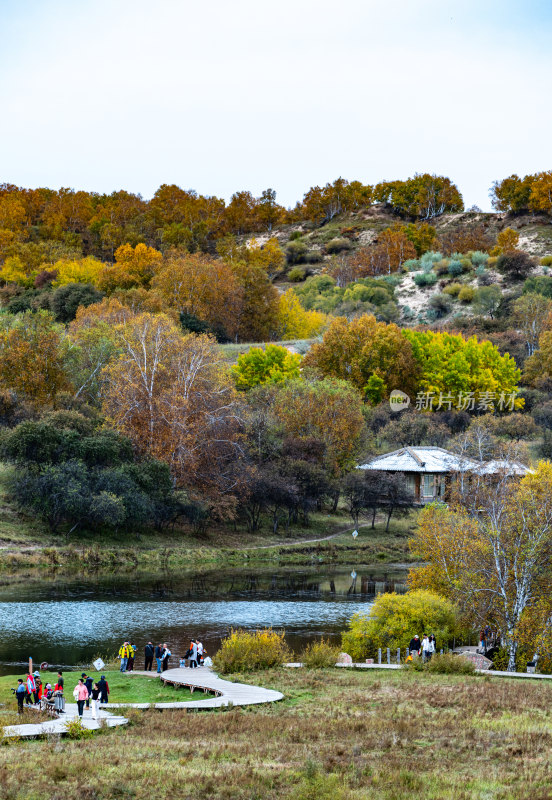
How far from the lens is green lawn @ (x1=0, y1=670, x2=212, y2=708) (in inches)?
977

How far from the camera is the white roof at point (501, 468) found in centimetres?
6262

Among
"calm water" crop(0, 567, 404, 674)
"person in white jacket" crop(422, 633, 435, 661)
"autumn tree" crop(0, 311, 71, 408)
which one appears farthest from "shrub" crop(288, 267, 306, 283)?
"person in white jacket" crop(422, 633, 435, 661)

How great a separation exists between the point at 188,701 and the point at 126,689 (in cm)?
311

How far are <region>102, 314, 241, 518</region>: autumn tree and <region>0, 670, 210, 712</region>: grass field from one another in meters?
34.4

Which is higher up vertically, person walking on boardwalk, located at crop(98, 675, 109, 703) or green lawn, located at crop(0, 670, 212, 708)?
person walking on boardwalk, located at crop(98, 675, 109, 703)

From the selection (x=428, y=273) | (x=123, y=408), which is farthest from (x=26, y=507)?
(x=428, y=273)

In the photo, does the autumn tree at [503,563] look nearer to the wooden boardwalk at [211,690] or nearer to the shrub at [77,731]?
the wooden boardwalk at [211,690]

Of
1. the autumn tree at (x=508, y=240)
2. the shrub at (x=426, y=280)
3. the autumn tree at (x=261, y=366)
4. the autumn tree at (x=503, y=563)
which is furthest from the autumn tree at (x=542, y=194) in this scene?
the autumn tree at (x=503, y=563)

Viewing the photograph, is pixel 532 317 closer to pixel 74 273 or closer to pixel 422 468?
pixel 422 468

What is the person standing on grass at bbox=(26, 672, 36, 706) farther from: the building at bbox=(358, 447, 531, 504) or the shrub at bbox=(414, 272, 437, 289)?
the shrub at bbox=(414, 272, 437, 289)

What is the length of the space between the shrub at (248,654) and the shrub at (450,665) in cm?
508

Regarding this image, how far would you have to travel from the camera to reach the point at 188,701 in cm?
2411

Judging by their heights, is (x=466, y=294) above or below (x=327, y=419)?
above

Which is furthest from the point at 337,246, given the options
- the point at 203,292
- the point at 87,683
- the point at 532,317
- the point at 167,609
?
the point at 87,683
